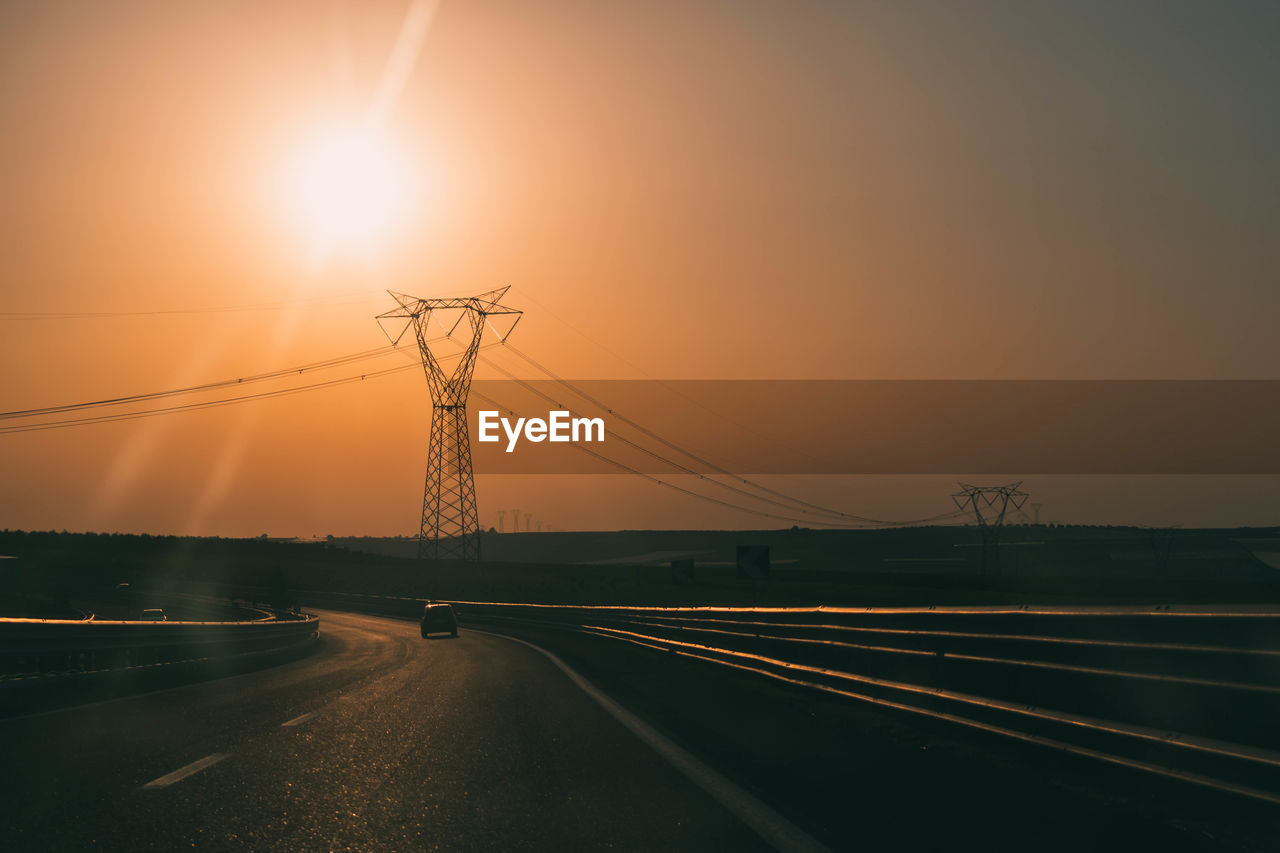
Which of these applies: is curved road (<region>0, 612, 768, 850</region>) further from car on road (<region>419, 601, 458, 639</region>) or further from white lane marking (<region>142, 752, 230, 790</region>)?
car on road (<region>419, 601, 458, 639</region>)

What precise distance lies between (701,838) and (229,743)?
583cm

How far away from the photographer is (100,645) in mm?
18812

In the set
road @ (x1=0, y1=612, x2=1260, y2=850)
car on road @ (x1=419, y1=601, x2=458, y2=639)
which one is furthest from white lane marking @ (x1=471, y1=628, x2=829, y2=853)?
car on road @ (x1=419, y1=601, x2=458, y2=639)

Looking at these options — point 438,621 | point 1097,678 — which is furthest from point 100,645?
point 438,621

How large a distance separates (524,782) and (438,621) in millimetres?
39547

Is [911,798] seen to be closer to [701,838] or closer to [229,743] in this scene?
[701,838]

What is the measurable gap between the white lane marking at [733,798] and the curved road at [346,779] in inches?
4.8

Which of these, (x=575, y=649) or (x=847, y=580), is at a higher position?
(x=847, y=580)

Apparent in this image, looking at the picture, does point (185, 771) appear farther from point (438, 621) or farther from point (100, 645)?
point (438, 621)

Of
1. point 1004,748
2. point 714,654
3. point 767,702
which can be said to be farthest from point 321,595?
point 1004,748

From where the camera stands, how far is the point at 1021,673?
857 centimetres

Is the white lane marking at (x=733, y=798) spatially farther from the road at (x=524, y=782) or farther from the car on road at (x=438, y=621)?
the car on road at (x=438, y=621)

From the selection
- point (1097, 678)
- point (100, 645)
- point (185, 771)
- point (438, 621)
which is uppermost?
point (438, 621)

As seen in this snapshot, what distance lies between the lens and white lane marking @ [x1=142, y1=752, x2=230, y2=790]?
7922 millimetres
